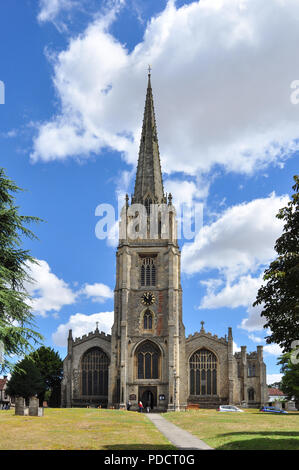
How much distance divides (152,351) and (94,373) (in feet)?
27.7

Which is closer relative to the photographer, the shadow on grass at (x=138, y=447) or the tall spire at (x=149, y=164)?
the shadow on grass at (x=138, y=447)

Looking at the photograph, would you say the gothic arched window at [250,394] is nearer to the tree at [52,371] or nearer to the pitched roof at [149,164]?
the tree at [52,371]

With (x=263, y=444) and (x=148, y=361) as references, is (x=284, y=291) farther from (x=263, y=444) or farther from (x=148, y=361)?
(x=148, y=361)

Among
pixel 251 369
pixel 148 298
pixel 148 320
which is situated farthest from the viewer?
pixel 251 369

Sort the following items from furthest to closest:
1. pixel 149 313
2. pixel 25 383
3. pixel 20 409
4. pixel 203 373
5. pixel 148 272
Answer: pixel 148 272 < pixel 203 373 < pixel 149 313 < pixel 25 383 < pixel 20 409

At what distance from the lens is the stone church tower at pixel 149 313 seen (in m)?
55.4

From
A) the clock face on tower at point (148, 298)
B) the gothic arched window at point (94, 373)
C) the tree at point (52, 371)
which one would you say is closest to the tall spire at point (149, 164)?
the clock face on tower at point (148, 298)


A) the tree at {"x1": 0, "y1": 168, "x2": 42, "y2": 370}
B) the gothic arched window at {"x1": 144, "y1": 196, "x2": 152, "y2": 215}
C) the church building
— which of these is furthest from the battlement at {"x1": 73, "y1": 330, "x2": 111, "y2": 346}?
the tree at {"x1": 0, "y1": 168, "x2": 42, "y2": 370}

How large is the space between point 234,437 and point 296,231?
8816 mm

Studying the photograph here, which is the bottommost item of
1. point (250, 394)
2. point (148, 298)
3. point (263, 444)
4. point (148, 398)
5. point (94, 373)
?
point (250, 394)

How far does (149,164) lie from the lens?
224ft

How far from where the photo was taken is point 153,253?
61062 mm

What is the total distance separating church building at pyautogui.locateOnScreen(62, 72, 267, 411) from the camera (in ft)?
183

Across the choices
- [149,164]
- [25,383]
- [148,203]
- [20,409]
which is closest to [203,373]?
[25,383]
